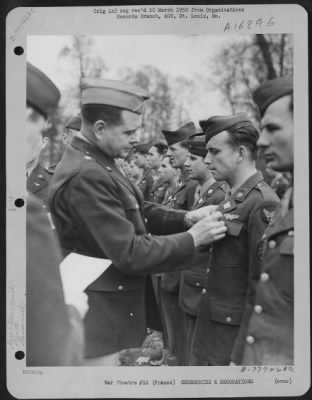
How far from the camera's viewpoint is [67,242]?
1.91 m

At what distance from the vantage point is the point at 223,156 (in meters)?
1.94

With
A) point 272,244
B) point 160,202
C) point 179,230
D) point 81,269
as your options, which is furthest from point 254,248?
point 81,269

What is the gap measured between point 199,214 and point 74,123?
0.55 m

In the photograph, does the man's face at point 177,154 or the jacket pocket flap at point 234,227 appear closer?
the jacket pocket flap at point 234,227

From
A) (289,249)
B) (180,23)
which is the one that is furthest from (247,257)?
(180,23)

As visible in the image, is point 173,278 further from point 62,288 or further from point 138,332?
point 62,288

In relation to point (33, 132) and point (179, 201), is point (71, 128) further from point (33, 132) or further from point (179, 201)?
point (179, 201)

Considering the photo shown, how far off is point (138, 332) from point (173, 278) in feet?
0.77

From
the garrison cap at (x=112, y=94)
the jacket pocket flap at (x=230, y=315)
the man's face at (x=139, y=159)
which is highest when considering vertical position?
the garrison cap at (x=112, y=94)

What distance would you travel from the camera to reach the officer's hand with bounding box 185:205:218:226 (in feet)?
6.38

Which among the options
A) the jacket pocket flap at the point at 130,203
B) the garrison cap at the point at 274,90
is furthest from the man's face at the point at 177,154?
the garrison cap at the point at 274,90

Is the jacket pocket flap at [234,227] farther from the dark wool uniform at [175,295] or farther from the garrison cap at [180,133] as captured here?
the garrison cap at [180,133]

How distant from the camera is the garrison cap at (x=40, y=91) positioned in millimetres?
1940

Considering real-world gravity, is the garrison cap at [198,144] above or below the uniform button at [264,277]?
above
